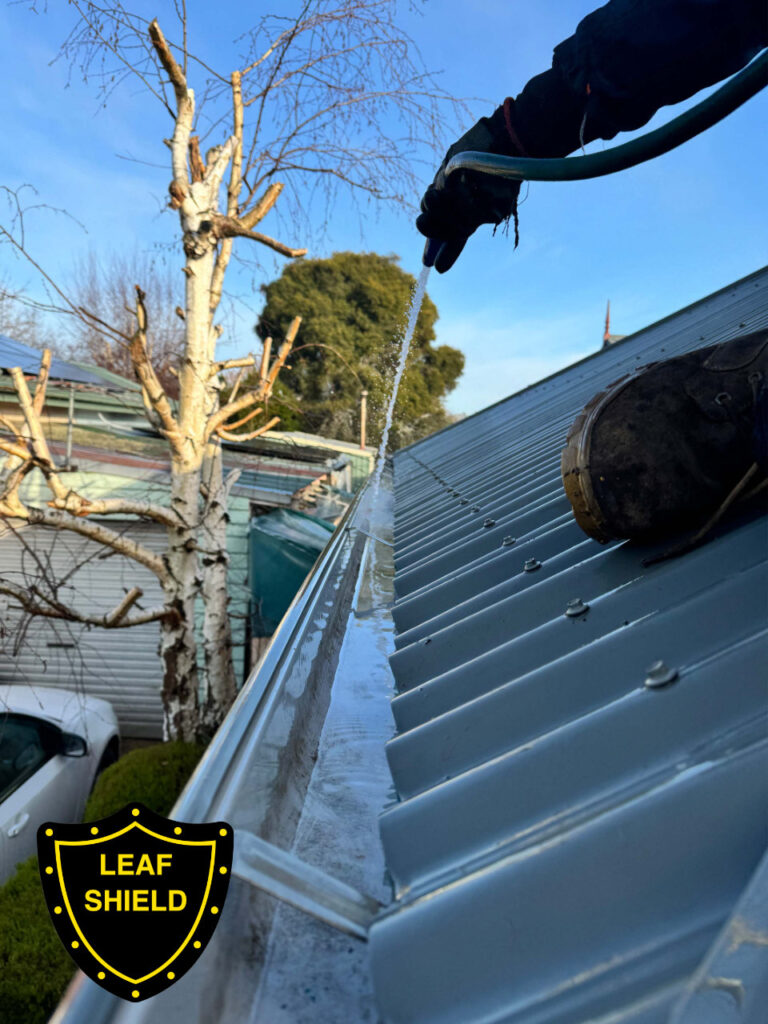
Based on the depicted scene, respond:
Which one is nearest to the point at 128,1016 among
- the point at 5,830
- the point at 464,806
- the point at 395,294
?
the point at 464,806

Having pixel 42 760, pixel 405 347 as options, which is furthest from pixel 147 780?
pixel 405 347

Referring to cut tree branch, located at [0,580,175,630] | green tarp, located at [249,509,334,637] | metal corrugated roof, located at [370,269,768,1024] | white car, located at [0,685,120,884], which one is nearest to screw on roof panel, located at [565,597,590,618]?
metal corrugated roof, located at [370,269,768,1024]

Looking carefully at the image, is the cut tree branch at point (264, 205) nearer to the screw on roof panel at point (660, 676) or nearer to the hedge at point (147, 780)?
the hedge at point (147, 780)

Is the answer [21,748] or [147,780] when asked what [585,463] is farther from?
[21,748]

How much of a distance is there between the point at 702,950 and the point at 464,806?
483 mm

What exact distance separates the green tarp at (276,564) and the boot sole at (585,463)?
7904 mm

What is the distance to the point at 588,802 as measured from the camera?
112 centimetres

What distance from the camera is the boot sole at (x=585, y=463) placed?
179 cm

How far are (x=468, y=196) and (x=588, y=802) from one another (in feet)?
5.99

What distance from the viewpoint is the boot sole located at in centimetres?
179

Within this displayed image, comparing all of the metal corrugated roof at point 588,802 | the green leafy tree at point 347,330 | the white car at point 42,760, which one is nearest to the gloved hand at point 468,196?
the metal corrugated roof at point 588,802

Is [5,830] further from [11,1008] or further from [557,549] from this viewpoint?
[557,549]

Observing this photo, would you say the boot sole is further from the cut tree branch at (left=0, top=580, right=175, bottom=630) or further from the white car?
the white car

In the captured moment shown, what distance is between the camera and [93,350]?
28578 millimetres
